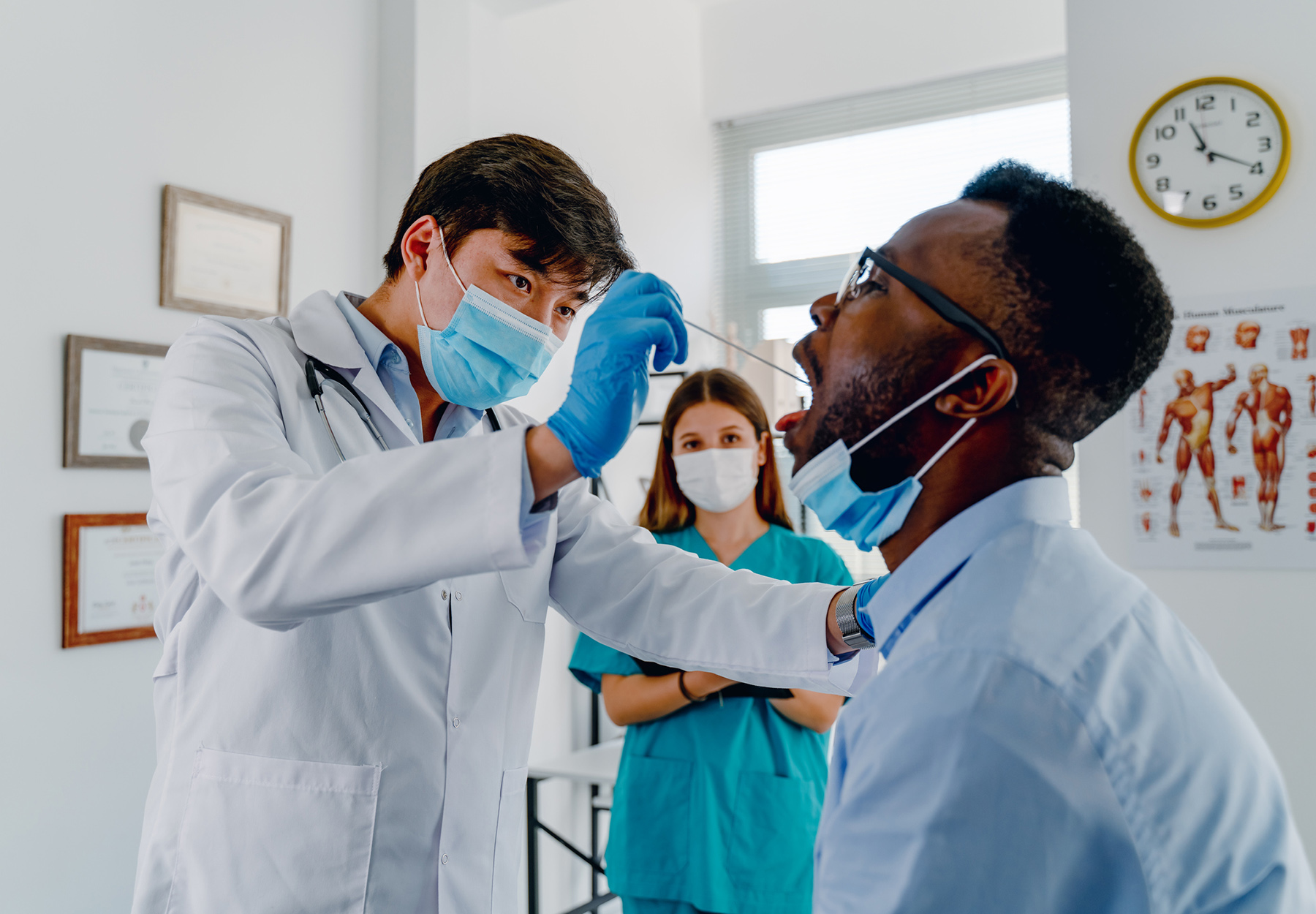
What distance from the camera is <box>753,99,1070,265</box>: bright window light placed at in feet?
11.8

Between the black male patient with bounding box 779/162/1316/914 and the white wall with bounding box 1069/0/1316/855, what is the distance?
1.52 meters

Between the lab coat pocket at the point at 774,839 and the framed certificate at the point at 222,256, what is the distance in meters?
1.55

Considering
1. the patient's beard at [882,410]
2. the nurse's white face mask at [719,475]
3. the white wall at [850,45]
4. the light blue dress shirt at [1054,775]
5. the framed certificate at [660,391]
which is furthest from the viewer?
the white wall at [850,45]

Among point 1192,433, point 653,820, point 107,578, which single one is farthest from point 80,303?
point 1192,433

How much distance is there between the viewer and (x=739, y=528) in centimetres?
210

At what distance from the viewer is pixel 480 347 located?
1.16m

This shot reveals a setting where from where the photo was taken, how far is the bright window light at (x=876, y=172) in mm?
3611

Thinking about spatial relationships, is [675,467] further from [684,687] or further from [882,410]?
[882,410]

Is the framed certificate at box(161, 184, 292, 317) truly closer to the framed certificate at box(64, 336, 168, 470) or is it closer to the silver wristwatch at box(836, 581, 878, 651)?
the framed certificate at box(64, 336, 168, 470)

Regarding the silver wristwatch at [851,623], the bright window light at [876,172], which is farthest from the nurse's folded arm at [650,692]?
the bright window light at [876,172]

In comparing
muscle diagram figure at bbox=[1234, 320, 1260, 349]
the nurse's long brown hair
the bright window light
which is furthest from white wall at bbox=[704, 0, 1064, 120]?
the nurse's long brown hair

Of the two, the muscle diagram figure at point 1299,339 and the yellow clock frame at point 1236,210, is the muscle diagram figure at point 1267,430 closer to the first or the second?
the muscle diagram figure at point 1299,339

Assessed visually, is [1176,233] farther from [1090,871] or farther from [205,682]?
[205,682]

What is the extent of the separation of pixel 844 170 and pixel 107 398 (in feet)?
9.80
